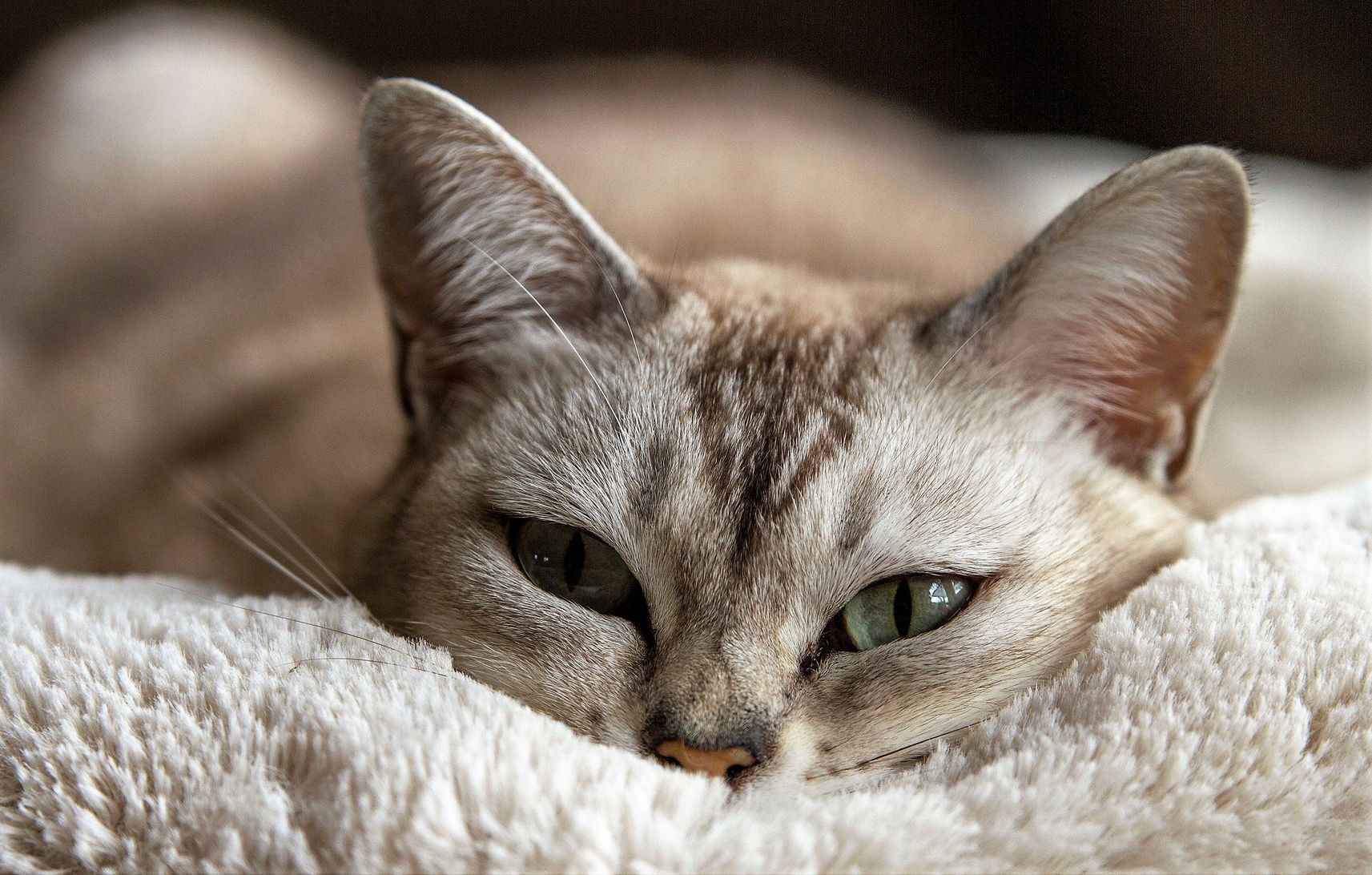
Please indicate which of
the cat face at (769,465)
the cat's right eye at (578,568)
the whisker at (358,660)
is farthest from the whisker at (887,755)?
the whisker at (358,660)

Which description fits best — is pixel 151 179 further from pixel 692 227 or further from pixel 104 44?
pixel 692 227

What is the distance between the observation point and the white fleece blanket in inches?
33.4

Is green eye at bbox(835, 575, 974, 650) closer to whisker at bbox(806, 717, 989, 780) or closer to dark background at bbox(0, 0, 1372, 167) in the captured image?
whisker at bbox(806, 717, 989, 780)

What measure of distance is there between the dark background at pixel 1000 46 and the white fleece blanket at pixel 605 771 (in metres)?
1.39

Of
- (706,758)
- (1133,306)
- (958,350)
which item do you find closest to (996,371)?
(958,350)

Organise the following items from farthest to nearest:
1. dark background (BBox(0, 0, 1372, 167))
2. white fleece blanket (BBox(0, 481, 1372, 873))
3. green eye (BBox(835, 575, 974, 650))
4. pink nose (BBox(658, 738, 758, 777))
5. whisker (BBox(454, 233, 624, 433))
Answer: dark background (BBox(0, 0, 1372, 167))
whisker (BBox(454, 233, 624, 433))
green eye (BBox(835, 575, 974, 650))
pink nose (BBox(658, 738, 758, 777))
white fleece blanket (BBox(0, 481, 1372, 873))

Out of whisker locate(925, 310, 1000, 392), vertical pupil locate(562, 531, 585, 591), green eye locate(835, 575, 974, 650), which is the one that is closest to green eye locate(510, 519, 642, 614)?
vertical pupil locate(562, 531, 585, 591)

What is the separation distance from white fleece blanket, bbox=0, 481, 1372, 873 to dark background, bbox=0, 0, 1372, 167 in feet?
4.55

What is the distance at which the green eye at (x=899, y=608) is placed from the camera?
112cm

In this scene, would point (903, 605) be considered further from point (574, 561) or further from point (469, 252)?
point (469, 252)

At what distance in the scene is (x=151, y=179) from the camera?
2617mm

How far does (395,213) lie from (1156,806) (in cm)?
110

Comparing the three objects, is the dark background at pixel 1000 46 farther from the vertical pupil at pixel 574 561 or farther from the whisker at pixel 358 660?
the whisker at pixel 358 660

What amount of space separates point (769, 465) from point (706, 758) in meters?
0.32
